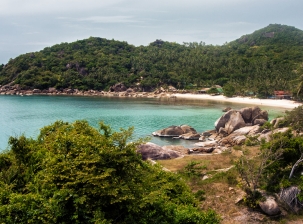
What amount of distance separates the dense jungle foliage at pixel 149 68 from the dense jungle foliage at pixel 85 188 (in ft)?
260

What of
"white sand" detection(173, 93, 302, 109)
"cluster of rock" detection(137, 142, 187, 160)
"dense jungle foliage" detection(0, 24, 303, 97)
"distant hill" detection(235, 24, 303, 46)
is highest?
"distant hill" detection(235, 24, 303, 46)

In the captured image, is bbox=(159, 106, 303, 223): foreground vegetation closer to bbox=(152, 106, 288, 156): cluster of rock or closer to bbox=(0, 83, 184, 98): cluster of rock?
bbox=(152, 106, 288, 156): cluster of rock

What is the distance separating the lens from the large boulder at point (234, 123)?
37562 millimetres

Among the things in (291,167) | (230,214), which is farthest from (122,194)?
(291,167)

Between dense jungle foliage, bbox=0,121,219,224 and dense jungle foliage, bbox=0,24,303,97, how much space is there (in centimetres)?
7933

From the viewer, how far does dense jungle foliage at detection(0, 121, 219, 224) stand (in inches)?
309

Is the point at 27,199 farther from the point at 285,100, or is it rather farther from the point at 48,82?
the point at 48,82

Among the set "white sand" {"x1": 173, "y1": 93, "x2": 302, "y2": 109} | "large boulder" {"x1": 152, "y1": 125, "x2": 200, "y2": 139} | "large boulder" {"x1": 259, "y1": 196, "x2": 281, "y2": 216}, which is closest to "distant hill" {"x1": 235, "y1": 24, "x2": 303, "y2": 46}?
"white sand" {"x1": 173, "y1": 93, "x2": 302, "y2": 109}

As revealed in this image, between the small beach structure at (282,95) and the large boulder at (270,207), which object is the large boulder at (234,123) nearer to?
the large boulder at (270,207)

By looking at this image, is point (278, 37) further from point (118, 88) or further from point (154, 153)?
point (154, 153)

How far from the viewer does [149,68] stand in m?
123

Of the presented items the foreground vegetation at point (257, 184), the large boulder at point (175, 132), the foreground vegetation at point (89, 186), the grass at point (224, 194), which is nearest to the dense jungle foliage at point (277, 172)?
the foreground vegetation at point (257, 184)

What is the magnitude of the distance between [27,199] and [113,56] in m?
134

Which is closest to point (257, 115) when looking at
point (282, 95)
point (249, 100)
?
point (249, 100)
